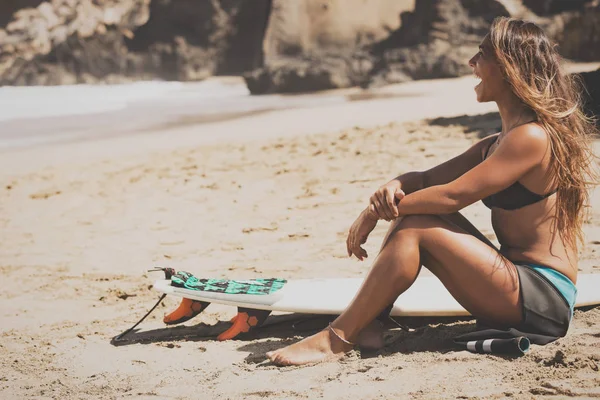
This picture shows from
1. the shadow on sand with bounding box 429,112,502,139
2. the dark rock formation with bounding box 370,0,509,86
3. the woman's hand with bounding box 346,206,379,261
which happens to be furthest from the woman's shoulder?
the dark rock formation with bounding box 370,0,509,86

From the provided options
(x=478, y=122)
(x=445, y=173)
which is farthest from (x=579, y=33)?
(x=445, y=173)

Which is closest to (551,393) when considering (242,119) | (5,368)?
(5,368)

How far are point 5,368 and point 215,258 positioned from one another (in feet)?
5.33

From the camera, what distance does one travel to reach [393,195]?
2.62 meters

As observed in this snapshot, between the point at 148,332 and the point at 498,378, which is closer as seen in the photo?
the point at 498,378

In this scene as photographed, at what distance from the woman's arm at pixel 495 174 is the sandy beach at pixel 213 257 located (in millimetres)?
515

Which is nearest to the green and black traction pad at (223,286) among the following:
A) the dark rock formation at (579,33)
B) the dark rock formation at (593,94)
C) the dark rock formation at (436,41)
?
the dark rock formation at (593,94)

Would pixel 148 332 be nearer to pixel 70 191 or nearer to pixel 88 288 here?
pixel 88 288

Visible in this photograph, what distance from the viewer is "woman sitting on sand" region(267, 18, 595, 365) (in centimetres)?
248

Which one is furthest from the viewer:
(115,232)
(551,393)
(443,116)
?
(443,116)

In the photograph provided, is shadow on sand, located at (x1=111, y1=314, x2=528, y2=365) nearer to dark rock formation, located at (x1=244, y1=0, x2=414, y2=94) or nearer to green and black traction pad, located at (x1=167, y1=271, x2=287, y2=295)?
green and black traction pad, located at (x1=167, y1=271, x2=287, y2=295)

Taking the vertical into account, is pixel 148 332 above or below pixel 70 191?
above

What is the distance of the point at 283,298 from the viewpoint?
3062mm

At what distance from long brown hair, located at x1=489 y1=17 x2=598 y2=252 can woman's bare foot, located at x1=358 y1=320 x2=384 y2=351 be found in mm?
697
